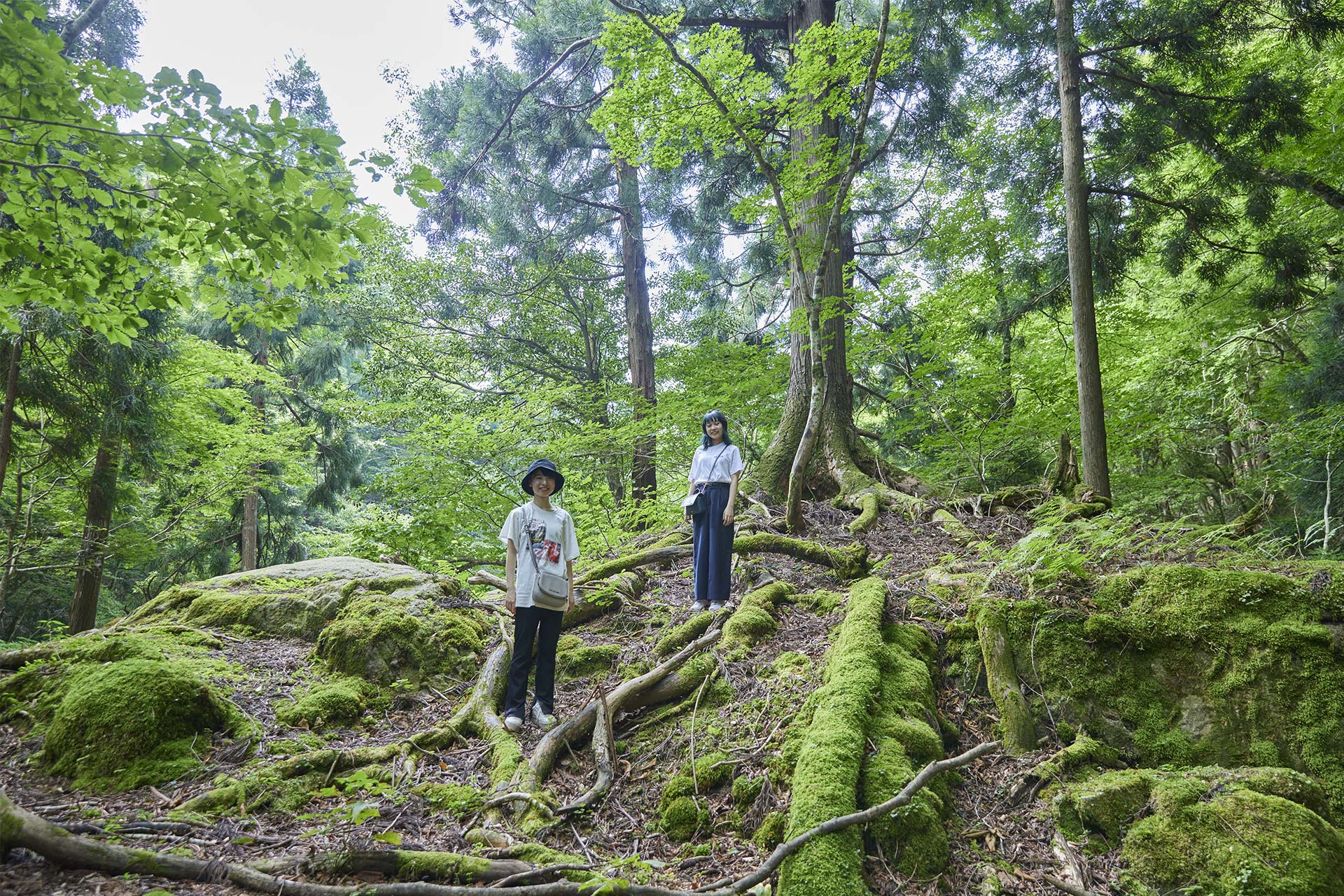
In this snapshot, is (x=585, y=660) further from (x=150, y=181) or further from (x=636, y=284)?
(x=636, y=284)

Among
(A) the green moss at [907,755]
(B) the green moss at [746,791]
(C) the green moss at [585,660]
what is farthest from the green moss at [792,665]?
(C) the green moss at [585,660]

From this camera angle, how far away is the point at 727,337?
1577 cm

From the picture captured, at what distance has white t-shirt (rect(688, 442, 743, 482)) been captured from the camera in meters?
5.30

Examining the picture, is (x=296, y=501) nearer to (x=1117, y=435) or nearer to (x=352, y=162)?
(x=352, y=162)

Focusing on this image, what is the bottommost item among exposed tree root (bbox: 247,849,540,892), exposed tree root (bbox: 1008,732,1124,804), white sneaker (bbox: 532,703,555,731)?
exposed tree root (bbox: 247,849,540,892)

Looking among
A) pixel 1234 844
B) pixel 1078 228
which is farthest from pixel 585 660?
pixel 1078 228

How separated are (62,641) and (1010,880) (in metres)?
6.50

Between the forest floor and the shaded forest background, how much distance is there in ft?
8.92

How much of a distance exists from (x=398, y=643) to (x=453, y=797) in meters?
1.97

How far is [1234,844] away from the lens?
2.34 meters

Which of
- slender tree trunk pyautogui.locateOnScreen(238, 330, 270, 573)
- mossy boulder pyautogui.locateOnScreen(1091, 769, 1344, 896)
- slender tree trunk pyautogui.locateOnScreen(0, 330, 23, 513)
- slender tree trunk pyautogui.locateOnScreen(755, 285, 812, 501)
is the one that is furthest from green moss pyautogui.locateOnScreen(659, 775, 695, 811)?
slender tree trunk pyautogui.locateOnScreen(238, 330, 270, 573)

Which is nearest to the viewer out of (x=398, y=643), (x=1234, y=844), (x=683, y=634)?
(x=1234, y=844)

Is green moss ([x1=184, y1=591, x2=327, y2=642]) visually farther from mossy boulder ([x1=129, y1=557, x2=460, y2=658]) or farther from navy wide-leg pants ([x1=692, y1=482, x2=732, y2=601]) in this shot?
navy wide-leg pants ([x1=692, y1=482, x2=732, y2=601])

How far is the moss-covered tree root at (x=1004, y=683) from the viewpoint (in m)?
3.18
